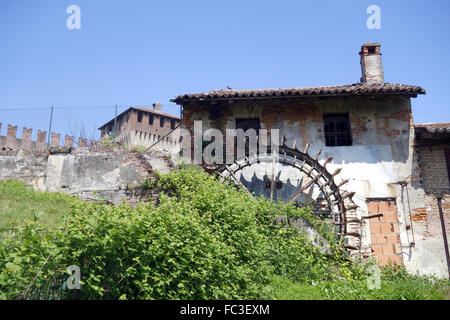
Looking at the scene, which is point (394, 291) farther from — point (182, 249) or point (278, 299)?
point (182, 249)

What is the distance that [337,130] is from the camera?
1138 cm

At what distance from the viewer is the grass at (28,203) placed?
822cm

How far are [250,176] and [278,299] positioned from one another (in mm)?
5319

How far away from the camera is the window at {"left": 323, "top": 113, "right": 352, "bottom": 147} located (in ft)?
37.0

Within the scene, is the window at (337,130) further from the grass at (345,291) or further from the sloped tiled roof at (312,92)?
the grass at (345,291)

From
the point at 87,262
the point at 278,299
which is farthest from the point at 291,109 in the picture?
the point at 87,262

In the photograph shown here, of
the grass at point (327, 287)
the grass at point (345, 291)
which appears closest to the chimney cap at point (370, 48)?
the grass at point (327, 287)

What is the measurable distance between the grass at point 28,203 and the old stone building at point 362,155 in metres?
4.05

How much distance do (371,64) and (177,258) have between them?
10230 millimetres

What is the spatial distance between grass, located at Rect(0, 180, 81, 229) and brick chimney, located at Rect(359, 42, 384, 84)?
993 cm

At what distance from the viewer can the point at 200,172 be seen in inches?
410

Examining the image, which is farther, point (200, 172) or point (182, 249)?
point (200, 172)

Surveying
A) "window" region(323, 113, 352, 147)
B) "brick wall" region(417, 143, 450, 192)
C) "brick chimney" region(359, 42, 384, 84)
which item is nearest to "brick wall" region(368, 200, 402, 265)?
"brick wall" region(417, 143, 450, 192)

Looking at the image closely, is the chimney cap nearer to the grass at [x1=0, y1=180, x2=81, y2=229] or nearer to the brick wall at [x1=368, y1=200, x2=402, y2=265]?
the brick wall at [x1=368, y1=200, x2=402, y2=265]
